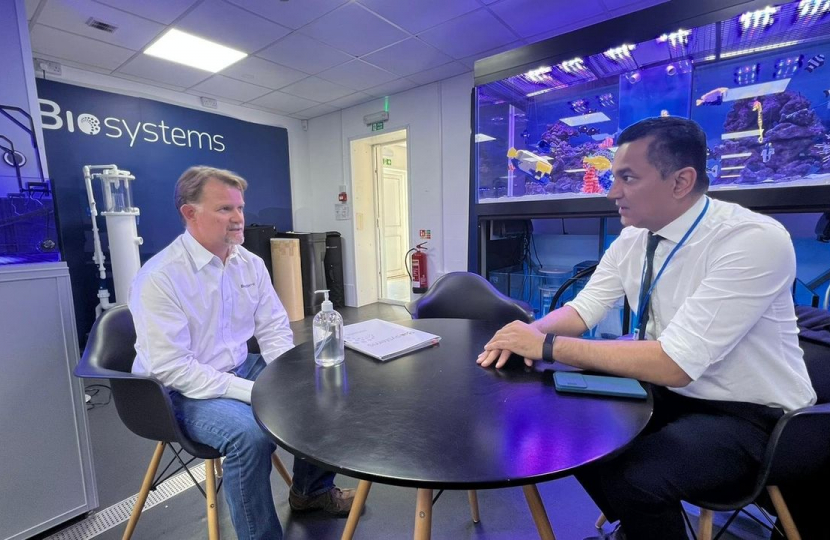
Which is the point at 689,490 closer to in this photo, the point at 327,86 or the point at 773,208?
the point at 773,208

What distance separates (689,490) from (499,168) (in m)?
2.66

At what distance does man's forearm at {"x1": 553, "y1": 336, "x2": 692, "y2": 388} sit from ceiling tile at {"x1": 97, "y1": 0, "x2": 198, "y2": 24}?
11.3 feet

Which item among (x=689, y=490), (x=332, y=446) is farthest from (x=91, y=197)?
(x=689, y=490)

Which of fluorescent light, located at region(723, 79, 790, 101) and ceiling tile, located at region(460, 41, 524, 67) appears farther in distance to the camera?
ceiling tile, located at region(460, 41, 524, 67)

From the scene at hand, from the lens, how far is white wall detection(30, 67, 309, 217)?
153 inches

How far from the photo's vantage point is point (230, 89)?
180 inches

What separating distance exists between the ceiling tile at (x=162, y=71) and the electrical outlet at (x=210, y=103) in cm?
45

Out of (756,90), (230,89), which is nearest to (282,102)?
(230,89)

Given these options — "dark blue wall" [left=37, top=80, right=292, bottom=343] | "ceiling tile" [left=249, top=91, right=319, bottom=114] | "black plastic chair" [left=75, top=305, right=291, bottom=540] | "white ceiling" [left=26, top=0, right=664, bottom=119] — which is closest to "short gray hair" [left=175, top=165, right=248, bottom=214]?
"black plastic chair" [left=75, top=305, right=291, bottom=540]

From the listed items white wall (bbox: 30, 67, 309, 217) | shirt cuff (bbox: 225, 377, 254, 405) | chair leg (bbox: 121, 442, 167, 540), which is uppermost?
white wall (bbox: 30, 67, 309, 217)

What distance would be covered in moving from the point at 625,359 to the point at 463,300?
3.66 ft

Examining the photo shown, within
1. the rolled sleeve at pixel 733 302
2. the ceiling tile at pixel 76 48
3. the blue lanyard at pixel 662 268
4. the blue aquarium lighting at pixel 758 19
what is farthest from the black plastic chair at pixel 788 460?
the ceiling tile at pixel 76 48

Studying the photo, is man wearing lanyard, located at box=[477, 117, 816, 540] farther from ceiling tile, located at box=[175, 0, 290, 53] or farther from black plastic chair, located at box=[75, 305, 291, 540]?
ceiling tile, located at box=[175, 0, 290, 53]

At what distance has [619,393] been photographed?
897 mm
